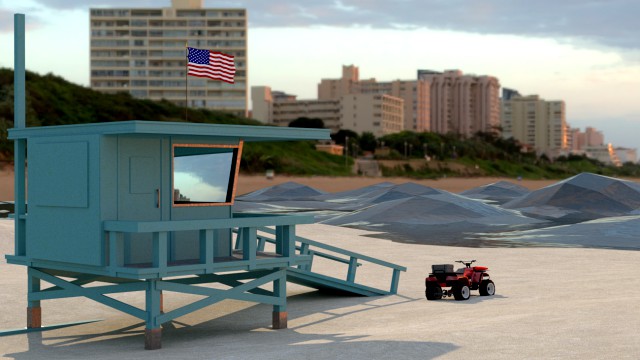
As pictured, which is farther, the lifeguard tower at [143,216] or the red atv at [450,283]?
the red atv at [450,283]

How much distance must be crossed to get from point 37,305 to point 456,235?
2836 centimetres

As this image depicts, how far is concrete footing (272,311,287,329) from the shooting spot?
17609 mm

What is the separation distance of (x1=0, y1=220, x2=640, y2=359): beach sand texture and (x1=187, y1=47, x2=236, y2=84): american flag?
5.09 m

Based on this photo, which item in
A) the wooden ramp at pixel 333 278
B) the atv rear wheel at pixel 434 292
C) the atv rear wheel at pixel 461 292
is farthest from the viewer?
the atv rear wheel at pixel 434 292

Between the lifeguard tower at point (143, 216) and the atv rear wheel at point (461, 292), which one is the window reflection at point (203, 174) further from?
the atv rear wheel at point (461, 292)

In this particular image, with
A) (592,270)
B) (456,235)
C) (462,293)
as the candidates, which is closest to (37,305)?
(462,293)

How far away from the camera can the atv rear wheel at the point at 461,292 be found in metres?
20.9

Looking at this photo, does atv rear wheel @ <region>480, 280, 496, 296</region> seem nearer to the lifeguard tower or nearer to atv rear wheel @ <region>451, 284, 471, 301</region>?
atv rear wheel @ <region>451, 284, 471, 301</region>

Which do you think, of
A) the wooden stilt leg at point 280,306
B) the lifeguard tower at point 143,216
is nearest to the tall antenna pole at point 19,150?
the lifeguard tower at point 143,216

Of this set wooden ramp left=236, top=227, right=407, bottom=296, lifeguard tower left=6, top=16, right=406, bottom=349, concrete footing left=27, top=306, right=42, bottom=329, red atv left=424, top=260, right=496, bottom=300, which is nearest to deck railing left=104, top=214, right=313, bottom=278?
lifeguard tower left=6, top=16, right=406, bottom=349

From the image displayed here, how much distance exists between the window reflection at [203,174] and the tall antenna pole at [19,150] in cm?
332

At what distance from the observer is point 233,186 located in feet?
56.9

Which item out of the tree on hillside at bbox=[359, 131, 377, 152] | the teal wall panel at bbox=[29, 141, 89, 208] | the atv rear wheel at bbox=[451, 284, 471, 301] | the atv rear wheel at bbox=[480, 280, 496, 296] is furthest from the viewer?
the tree on hillside at bbox=[359, 131, 377, 152]

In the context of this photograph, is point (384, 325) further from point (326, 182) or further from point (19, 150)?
point (326, 182)
